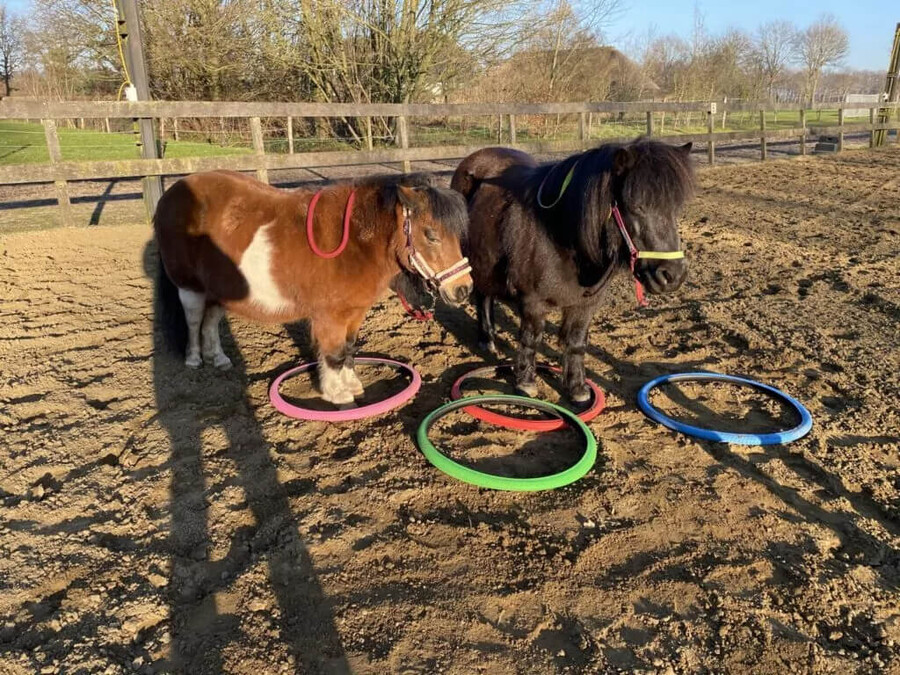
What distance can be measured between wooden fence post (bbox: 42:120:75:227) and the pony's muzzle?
7.40m

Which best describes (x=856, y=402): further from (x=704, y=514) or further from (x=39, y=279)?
(x=39, y=279)

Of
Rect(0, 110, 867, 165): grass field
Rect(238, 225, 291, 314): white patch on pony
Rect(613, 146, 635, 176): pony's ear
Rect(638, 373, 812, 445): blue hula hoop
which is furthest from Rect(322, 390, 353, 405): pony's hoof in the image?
Rect(0, 110, 867, 165): grass field

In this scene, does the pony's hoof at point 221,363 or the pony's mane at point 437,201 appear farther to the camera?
the pony's hoof at point 221,363

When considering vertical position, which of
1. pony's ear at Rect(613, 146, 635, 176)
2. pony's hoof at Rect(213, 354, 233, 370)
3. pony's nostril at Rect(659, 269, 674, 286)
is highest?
pony's ear at Rect(613, 146, 635, 176)

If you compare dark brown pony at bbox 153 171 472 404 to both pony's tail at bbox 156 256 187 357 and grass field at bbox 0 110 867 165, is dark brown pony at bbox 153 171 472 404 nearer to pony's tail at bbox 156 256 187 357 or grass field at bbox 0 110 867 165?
pony's tail at bbox 156 256 187 357

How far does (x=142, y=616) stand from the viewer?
215 centimetres

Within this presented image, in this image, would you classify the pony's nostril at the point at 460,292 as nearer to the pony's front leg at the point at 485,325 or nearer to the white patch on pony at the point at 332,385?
the white patch on pony at the point at 332,385

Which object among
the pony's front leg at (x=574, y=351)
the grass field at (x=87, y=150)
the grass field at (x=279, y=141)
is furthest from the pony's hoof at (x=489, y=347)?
the grass field at (x=87, y=150)

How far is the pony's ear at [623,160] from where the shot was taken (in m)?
→ 3.09

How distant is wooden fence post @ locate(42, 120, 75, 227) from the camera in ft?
23.2

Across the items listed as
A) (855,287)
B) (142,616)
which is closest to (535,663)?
(142,616)

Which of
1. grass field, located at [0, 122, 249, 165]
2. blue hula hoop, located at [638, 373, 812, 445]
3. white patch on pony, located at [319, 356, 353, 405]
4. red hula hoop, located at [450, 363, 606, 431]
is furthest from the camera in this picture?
grass field, located at [0, 122, 249, 165]

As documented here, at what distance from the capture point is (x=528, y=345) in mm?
4074

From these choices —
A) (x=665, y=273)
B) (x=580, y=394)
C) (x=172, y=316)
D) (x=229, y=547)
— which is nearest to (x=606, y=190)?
(x=665, y=273)
